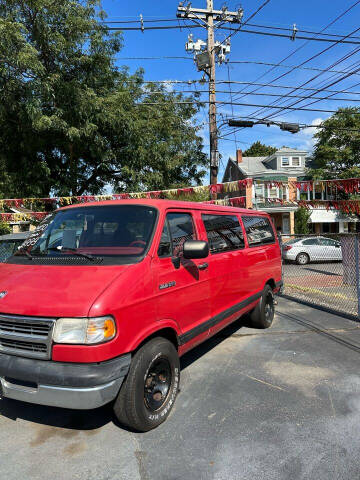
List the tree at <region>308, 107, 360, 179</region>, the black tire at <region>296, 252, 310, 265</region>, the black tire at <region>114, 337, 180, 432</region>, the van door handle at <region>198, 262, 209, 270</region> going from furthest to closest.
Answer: the tree at <region>308, 107, 360, 179</region>, the black tire at <region>296, 252, 310, 265</region>, the van door handle at <region>198, 262, 209, 270</region>, the black tire at <region>114, 337, 180, 432</region>

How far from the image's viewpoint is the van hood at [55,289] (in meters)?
2.42

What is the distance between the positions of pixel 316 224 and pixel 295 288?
2526cm

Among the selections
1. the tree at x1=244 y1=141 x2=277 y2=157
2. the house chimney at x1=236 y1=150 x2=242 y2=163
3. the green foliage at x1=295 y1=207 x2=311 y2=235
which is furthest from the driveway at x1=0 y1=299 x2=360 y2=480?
the tree at x1=244 y1=141 x2=277 y2=157

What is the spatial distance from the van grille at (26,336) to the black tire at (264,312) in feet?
12.8

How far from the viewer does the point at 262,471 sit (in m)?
2.40

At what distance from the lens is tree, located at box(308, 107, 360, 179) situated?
94.2ft

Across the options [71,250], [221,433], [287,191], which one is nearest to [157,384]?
[221,433]

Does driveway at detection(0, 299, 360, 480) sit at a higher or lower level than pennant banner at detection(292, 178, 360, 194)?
lower

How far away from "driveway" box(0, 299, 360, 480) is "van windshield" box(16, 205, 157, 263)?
1.54 m

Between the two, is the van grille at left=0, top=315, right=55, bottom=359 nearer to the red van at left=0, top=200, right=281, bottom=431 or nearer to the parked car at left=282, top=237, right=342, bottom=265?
the red van at left=0, top=200, right=281, bottom=431

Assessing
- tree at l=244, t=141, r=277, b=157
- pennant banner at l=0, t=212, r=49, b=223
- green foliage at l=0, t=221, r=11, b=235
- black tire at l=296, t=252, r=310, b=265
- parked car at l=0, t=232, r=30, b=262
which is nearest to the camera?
parked car at l=0, t=232, r=30, b=262

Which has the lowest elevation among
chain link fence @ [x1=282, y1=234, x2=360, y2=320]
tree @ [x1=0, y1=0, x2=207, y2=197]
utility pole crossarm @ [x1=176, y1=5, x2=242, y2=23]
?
chain link fence @ [x1=282, y1=234, x2=360, y2=320]

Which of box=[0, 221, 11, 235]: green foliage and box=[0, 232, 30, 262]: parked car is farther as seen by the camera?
box=[0, 221, 11, 235]: green foliage

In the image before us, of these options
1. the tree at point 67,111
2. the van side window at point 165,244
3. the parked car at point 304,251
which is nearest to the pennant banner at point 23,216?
the tree at point 67,111
